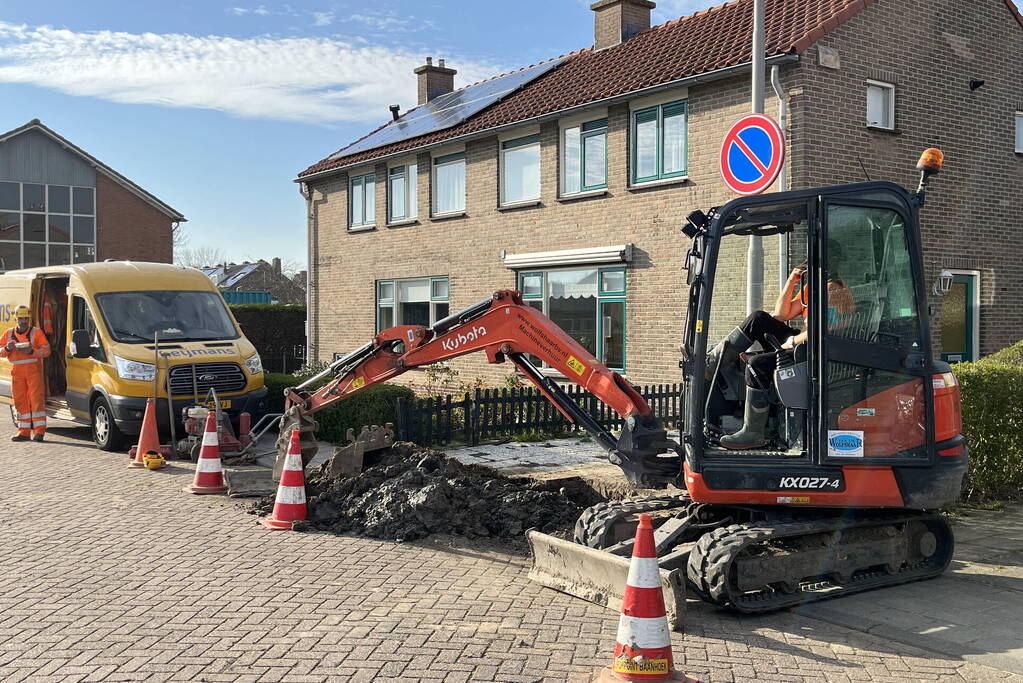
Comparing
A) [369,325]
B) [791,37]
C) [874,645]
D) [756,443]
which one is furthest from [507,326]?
[369,325]

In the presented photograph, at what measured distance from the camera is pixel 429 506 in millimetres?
8180

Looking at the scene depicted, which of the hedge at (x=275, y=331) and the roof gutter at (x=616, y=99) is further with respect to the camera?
the hedge at (x=275, y=331)

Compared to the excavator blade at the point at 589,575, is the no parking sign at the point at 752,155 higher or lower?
higher

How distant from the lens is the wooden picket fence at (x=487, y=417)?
12.9 meters

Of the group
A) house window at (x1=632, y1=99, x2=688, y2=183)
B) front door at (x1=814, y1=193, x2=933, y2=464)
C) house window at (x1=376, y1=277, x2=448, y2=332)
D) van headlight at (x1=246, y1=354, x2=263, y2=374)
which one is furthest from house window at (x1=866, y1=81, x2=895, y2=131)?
van headlight at (x1=246, y1=354, x2=263, y2=374)

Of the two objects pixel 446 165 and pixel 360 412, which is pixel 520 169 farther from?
pixel 360 412

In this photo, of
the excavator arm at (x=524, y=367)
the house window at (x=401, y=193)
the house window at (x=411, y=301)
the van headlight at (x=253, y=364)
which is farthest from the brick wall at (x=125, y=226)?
the excavator arm at (x=524, y=367)

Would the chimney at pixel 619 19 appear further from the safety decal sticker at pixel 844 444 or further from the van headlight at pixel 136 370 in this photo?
the safety decal sticker at pixel 844 444

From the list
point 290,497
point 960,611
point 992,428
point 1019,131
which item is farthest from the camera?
point 1019,131

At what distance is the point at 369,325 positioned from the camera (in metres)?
23.3

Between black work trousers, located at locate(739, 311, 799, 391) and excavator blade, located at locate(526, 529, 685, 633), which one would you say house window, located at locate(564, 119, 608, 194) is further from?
excavator blade, located at locate(526, 529, 685, 633)

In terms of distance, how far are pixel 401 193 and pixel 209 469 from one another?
13.1m

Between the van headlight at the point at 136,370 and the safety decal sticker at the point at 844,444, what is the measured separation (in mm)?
9461

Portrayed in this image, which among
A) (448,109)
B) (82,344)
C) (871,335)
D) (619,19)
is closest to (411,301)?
(448,109)
